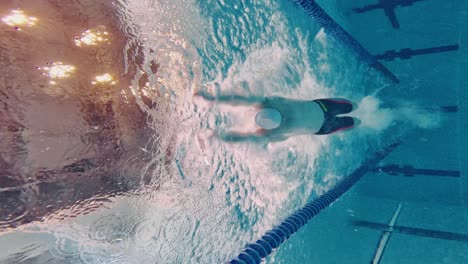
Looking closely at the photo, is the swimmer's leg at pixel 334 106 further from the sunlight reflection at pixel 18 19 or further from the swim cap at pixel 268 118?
the sunlight reflection at pixel 18 19

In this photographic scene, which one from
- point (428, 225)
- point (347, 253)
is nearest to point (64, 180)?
point (347, 253)

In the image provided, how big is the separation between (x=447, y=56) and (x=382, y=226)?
297 centimetres

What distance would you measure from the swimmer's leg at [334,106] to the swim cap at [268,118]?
85 cm

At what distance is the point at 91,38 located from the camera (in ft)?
8.39

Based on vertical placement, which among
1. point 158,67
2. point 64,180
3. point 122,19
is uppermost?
point 122,19

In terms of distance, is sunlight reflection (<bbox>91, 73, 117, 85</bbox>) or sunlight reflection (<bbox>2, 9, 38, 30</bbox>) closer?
sunlight reflection (<bbox>2, 9, 38, 30</bbox>)

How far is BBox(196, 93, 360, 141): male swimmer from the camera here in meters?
2.63

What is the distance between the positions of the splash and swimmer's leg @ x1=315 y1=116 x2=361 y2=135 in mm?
1543

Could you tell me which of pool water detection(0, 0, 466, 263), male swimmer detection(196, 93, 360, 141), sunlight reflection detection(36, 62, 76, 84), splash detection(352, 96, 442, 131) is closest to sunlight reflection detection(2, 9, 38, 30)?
pool water detection(0, 0, 466, 263)

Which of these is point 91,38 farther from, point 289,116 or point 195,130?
point 289,116

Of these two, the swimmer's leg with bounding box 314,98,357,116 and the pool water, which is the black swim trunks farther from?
the pool water

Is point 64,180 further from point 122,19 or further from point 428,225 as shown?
point 428,225

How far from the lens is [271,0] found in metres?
4.19

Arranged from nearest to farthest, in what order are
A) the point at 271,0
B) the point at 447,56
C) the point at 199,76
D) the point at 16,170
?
the point at 16,170 → the point at 199,76 → the point at 271,0 → the point at 447,56
